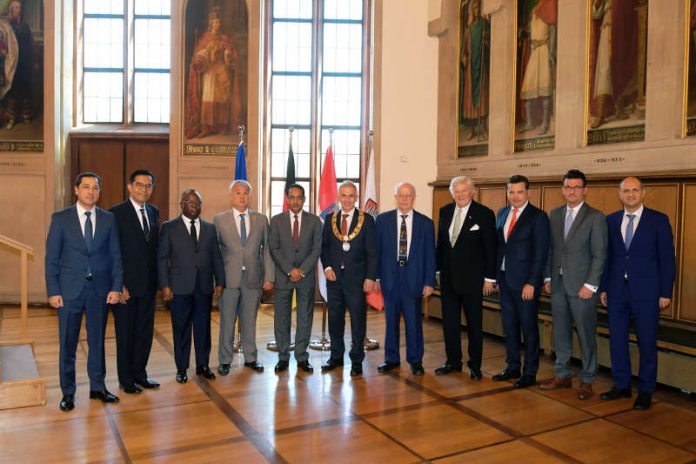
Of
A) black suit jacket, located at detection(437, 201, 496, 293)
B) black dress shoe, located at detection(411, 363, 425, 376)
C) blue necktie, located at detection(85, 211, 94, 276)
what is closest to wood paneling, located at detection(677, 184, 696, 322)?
black suit jacket, located at detection(437, 201, 496, 293)

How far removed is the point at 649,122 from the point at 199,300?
4527 millimetres

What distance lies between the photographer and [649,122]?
5.79 m

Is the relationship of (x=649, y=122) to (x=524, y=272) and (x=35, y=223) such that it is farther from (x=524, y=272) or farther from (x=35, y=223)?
(x=35, y=223)

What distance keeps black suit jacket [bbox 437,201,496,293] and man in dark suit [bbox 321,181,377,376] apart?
2.33 ft

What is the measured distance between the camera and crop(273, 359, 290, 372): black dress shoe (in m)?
5.30

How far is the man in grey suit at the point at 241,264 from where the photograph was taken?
203 inches

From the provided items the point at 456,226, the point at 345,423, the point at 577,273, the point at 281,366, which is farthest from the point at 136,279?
the point at 577,273

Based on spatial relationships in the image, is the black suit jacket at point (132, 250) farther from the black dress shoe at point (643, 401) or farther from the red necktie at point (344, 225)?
the black dress shoe at point (643, 401)

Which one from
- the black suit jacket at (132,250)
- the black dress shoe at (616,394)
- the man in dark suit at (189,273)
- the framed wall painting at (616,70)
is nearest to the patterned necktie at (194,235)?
the man in dark suit at (189,273)

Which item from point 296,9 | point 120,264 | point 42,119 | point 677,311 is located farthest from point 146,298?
point 296,9

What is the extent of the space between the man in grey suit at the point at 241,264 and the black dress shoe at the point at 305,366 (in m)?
0.35

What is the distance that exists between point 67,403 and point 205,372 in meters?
1.14

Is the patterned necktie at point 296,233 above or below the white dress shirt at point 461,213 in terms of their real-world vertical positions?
below

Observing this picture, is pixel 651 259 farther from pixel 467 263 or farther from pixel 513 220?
pixel 467 263
